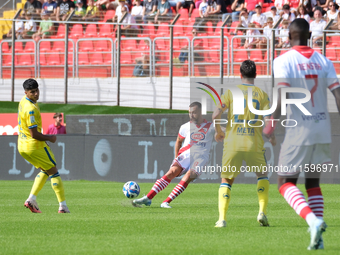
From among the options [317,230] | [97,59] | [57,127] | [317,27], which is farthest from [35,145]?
[317,27]

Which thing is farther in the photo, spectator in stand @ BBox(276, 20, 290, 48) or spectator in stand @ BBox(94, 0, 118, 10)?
spectator in stand @ BBox(94, 0, 118, 10)

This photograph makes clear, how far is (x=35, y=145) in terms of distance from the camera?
9.72 m

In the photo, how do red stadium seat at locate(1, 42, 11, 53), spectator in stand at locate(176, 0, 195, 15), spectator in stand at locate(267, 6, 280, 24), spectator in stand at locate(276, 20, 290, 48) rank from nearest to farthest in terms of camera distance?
spectator in stand at locate(276, 20, 290, 48), spectator in stand at locate(267, 6, 280, 24), red stadium seat at locate(1, 42, 11, 53), spectator in stand at locate(176, 0, 195, 15)

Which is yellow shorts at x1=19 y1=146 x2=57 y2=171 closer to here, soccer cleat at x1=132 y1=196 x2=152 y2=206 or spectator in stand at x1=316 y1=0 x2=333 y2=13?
soccer cleat at x1=132 y1=196 x2=152 y2=206

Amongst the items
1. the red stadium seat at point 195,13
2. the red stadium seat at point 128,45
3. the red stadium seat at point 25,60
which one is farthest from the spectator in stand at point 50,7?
the red stadium seat at point 195,13

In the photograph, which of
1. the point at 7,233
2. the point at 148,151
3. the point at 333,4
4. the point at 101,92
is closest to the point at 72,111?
the point at 101,92

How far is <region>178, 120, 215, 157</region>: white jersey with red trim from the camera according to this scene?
10664 millimetres

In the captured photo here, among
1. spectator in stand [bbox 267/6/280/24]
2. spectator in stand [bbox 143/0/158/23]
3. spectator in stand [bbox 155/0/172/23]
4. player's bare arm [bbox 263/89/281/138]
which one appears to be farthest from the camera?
spectator in stand [bbox 143/0/158/23]

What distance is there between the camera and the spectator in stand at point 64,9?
21.0 meters

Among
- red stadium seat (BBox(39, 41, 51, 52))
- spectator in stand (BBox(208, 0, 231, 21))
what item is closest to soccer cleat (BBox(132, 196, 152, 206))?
spectator in stand (BBox(208, 0, 231, 21))

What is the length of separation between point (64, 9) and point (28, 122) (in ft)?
44.8

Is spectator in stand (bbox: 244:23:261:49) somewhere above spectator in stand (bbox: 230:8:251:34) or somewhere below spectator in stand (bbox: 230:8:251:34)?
below

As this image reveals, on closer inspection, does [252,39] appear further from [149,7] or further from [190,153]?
[190,153]

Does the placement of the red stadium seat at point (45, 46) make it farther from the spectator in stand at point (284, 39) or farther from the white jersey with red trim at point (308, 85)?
the white jersey with red trim at point (308, 85)
